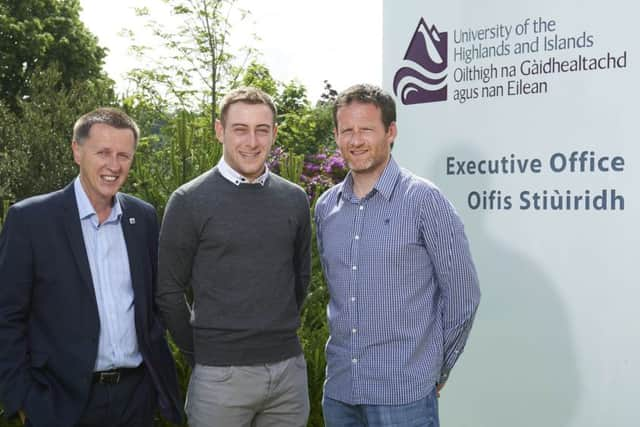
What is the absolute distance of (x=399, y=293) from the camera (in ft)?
10.4

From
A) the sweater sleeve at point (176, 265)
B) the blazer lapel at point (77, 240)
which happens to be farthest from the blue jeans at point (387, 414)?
the blazer lapel at point (77, 240)

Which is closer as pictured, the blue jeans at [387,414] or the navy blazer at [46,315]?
the blue jeans at [387,414]

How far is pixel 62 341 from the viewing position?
3.34 meters

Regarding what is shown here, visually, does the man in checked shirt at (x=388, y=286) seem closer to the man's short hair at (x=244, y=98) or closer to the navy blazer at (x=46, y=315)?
the man's short hair at (x=244, y=98)

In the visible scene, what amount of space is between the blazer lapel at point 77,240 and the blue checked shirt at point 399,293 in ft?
3.43

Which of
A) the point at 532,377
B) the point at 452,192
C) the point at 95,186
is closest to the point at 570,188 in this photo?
the point at 452,192

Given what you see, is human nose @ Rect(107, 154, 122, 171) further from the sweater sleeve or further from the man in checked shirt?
the man in checked shirt

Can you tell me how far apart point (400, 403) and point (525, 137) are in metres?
1.76

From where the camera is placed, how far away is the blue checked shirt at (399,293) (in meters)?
3.16

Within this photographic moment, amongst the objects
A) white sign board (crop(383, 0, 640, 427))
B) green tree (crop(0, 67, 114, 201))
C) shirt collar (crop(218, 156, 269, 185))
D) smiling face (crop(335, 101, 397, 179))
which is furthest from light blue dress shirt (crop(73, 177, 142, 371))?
green tree (crop(0, 67, 114, 201))

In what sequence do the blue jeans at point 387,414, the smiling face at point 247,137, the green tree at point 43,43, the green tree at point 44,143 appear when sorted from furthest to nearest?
the green tree at point 43,43 < the green tree at point 44,143 < the smiling face at point 247,137 < the blue jeans at point 387,414

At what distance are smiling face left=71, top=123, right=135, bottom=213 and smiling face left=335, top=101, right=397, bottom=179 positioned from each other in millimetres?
996

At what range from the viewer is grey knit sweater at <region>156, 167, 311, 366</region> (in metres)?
3.45

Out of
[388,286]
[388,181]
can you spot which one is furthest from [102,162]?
[388,286]
